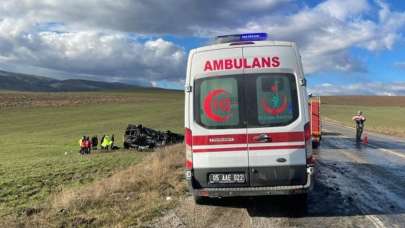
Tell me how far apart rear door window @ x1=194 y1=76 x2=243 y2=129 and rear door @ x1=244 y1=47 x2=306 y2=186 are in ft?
0.67

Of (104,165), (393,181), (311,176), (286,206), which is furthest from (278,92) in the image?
(104,165)

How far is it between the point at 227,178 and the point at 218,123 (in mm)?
936

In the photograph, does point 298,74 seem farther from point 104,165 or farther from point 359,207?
point 104,165

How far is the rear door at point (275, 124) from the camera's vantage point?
806 cm

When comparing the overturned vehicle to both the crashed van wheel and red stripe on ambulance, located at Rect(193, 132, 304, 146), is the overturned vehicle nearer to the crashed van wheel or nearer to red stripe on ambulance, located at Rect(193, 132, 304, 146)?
the crashed van wheel

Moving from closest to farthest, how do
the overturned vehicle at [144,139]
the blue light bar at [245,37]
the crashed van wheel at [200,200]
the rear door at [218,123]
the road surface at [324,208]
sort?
1. the road surface at [324,208]
2. the rear door at [218,123]
3. the blue light bar at [245,37]
4. the crashed van wheel at [200,200]
5. the overturned vehicle at [144,139]

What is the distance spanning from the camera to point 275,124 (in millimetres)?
8117

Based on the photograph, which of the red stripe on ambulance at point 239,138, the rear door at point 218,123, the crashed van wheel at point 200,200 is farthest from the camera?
the crashed van wheel at point 200,200

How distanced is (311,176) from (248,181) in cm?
104

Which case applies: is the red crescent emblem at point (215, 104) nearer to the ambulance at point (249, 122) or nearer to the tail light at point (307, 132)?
the ambulance at point (249, 122)

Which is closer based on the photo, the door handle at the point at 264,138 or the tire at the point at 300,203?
the door handle at the point at 264,138

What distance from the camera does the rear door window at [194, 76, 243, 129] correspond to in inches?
A: 324

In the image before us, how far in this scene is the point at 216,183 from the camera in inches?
326

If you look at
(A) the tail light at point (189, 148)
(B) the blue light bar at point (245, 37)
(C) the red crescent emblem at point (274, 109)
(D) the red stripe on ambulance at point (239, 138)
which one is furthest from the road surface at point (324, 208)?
(B) the blue light bar at point (245, 37)
